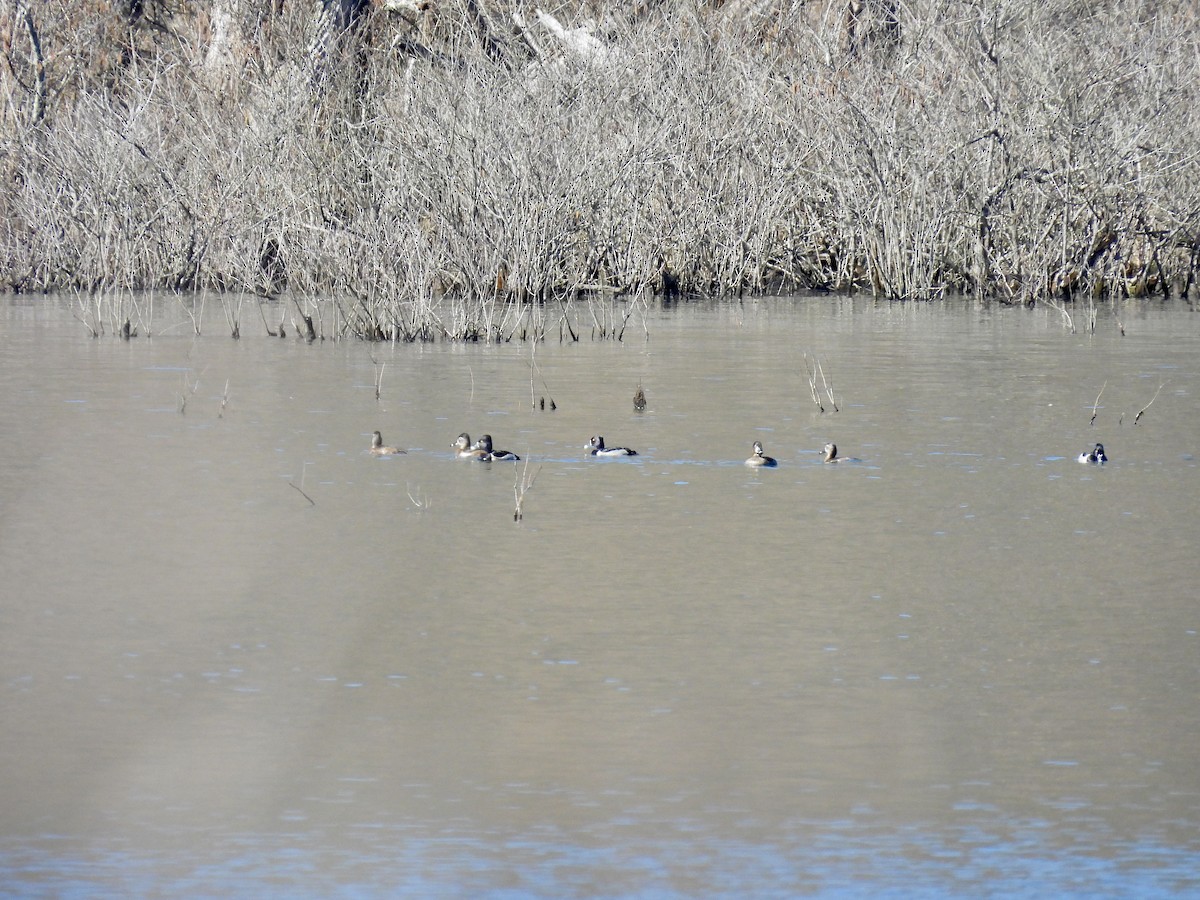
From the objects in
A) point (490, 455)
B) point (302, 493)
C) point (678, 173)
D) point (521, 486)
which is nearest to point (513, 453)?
point (490, 455)

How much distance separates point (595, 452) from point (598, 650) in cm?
404

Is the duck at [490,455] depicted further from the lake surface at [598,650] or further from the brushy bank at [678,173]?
the brushy bank at [678,173]

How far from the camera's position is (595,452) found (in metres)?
10.3

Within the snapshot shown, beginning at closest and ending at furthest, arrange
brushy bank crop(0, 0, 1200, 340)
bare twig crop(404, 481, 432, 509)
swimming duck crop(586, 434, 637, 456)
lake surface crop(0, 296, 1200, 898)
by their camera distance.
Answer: lake surface crop(0, 296, 1200, 898) < bare twig crop(404, 481, 432, 509) < swimming duck crop(586, 434, 637, 456) < brushy bank crop(0, 0, 1200, 340)

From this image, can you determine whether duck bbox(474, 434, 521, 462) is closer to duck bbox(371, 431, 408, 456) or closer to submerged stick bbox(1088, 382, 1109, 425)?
duck bbox(371, 431, 408, 456)

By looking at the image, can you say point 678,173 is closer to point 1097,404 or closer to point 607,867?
point 1097,404

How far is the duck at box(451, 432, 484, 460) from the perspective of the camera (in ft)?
33.4

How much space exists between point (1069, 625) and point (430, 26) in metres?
22.8

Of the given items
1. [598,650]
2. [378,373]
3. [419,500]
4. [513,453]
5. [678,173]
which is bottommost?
[598,650]

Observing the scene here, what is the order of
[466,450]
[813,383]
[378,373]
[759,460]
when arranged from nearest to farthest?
[759,460], [466,450], [813,383], [378,373]

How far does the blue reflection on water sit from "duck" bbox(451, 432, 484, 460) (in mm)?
5465

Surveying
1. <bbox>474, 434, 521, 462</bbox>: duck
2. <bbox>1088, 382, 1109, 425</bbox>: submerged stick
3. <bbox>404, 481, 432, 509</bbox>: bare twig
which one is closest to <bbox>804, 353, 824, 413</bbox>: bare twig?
<bbox>1088, 382, 1109, 425</bbox>: submerged stick

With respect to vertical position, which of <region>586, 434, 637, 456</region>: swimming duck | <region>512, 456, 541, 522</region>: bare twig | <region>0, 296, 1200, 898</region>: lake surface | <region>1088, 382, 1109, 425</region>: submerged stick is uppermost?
<region>1088, 382, 1109, 425</region>: submerged stick

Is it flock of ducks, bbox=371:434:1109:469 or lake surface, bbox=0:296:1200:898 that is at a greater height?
flock of ducks, bbox=371:434:1109:469
